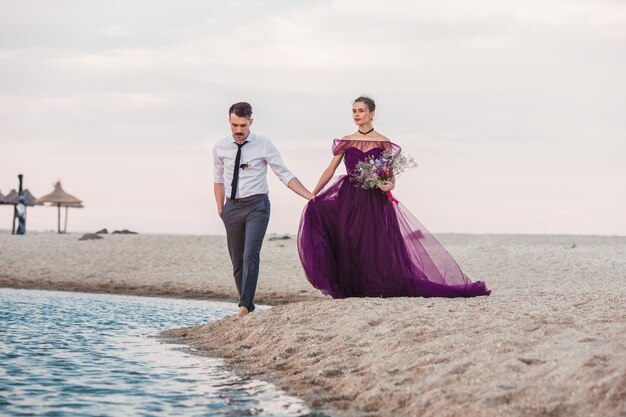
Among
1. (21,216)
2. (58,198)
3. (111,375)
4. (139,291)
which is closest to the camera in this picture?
(111,375)

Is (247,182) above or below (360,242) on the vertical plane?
above

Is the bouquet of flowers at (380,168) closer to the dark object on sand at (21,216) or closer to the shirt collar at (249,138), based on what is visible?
the shirt collar at (249,138)

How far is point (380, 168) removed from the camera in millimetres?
9977

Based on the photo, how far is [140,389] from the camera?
6.93 m

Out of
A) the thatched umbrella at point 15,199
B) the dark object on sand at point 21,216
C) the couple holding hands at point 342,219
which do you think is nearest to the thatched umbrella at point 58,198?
the thatched umbrella at point 15,199

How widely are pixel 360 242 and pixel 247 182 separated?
5.21 feet

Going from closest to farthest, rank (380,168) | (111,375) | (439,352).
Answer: (439,352) → (111,375) → (380,168)

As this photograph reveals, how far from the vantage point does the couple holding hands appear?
32.9 ft

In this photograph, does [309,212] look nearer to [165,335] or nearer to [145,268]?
[165,335]

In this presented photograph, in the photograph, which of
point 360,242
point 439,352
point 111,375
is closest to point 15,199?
point 360,242

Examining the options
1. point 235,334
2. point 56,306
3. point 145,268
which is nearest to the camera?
point 235,334

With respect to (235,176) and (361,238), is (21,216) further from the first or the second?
(361,238)

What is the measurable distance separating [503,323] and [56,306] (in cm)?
950

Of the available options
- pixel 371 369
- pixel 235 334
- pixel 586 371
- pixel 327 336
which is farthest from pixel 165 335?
pixel 586 371
